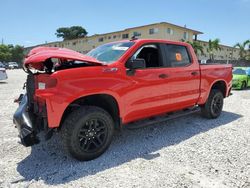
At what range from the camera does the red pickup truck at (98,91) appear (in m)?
3.38

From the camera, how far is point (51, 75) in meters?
3.26

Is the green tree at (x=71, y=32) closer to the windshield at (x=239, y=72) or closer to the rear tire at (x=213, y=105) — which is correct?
the windshield at (x=239, y=72)

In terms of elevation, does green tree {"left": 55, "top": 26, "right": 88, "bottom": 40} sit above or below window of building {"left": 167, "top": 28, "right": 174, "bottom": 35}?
above

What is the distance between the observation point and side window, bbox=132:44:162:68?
4.77 metres

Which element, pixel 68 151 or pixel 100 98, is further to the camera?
pixel 100 98

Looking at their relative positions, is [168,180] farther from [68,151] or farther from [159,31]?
[159,31]

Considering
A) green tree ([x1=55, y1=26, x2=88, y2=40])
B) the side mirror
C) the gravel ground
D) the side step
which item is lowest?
the gravel ground

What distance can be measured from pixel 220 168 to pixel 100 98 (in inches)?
85.6

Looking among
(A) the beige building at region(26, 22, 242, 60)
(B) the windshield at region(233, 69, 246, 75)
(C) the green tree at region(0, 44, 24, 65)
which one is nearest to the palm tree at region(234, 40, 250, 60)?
(A) the beige building at region(26, 22, 242, 60)

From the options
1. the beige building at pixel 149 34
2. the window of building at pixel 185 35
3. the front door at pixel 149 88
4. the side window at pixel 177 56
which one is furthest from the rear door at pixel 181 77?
the window of building at pixel 185 35

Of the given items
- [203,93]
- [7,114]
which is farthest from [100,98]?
[7,114]

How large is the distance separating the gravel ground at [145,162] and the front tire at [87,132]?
0.18m

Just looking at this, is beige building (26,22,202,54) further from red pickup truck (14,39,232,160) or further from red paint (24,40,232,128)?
red pickup truck (14,39,232,160)

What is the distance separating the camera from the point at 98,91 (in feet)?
12.0
